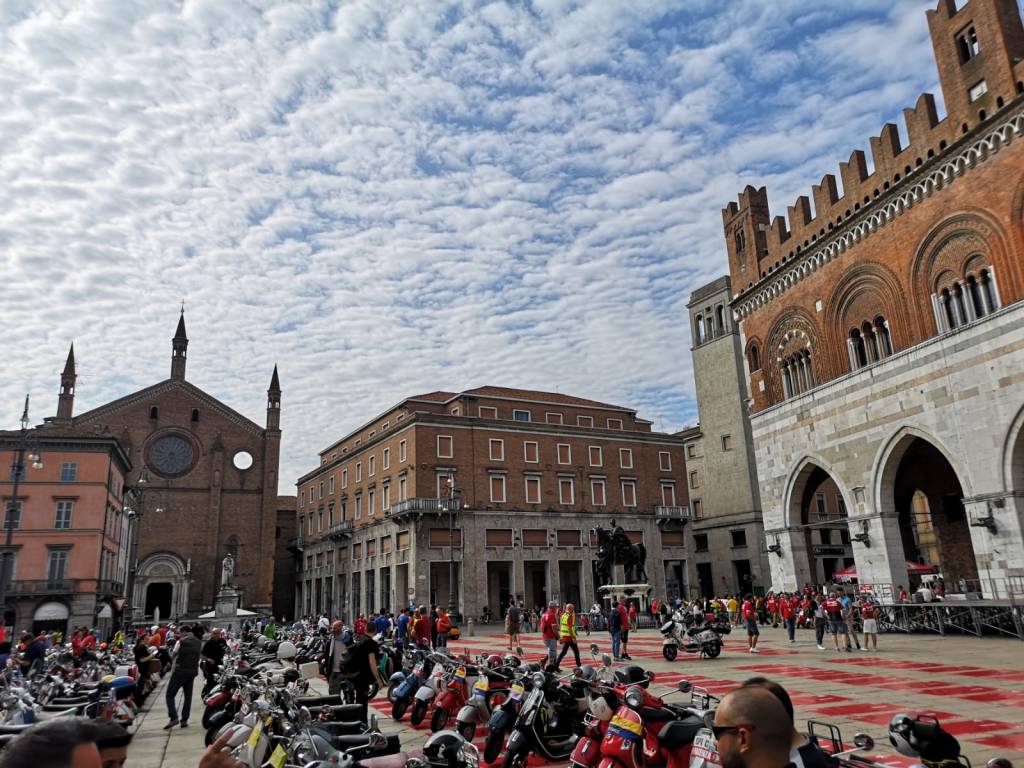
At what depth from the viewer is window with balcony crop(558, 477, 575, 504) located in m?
48.3

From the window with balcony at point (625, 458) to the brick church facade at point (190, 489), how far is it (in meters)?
27.2

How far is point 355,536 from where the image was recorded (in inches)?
2082

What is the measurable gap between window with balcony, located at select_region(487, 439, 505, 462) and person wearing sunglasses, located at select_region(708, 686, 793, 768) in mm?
44924

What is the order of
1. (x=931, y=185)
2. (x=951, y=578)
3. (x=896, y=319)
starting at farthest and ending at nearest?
(x=951, y=578), (x=896, y=319), (x=931, y=185)

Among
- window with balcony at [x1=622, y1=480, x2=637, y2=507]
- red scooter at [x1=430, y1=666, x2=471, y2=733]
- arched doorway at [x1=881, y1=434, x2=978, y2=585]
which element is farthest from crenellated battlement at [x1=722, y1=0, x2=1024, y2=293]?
window with balcony at [x1=622, y1=480, x2=637, y2=507]

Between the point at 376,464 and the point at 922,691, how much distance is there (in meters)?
43.2

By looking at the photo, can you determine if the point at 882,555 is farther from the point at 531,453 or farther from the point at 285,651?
the point at 531,453

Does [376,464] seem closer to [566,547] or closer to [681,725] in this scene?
[566,547]

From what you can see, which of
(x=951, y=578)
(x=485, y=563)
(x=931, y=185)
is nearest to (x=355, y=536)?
(x=485, y=563)

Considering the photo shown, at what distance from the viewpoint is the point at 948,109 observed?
21.5 m

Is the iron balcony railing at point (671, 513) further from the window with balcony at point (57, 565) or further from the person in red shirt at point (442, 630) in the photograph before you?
the window with balcony at point (57, 565)

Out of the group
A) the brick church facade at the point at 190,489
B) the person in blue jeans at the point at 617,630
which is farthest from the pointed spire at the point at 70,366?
the person in blue jeans at the point at 617,630

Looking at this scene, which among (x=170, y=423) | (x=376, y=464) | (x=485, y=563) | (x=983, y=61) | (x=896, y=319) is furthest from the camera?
(x=170, y=423)

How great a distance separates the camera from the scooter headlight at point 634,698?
5.84 m
